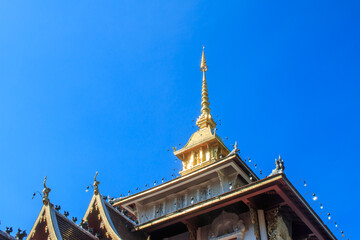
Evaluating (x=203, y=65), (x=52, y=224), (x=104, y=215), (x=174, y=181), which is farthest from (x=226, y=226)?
(x=203, y=65)

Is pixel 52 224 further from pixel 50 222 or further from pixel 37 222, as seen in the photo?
pixel 37 222

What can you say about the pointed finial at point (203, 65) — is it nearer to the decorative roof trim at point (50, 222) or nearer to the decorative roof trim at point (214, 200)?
the decorative roof trim at point (214, 200)

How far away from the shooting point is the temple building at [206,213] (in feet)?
59.7

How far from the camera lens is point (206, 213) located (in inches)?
787

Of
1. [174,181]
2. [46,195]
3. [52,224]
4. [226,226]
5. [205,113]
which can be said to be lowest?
[52,224]

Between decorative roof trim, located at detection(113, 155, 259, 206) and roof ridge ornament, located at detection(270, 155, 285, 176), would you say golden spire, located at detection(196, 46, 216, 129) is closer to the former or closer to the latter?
decorative roof trim, located at detection(113, 155, 259, 206)

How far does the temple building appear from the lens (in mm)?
18188

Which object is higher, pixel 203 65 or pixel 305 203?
pixel 203 65

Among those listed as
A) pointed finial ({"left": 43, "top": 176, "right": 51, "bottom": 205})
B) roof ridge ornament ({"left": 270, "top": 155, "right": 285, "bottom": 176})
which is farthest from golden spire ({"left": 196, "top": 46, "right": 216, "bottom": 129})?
pointed finial ({"left": 43, "top": 176, "right": 51, "bottom": 205})

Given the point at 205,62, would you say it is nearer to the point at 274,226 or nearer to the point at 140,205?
the point at 140,205

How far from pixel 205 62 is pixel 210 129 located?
10.1 metres

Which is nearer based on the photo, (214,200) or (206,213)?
(214,200)

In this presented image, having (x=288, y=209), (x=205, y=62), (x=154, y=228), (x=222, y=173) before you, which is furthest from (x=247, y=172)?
(x=205, y=62)

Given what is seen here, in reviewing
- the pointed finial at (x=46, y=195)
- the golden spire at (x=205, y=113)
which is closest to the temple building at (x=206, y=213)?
the pointed finial at (x=46, y=195)
